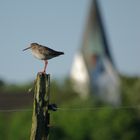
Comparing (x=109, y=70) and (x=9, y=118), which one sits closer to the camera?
(x=9, y=118)

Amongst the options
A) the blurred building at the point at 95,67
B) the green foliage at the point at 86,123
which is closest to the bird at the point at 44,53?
the green foliage at the point at 86,123

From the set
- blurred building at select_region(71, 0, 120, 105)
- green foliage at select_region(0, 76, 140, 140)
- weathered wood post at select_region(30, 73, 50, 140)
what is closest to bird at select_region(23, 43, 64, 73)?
weathered wood post at select_region(30, 73, 50, 140)

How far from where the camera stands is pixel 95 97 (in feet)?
369

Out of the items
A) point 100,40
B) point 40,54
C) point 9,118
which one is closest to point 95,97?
point 9,118

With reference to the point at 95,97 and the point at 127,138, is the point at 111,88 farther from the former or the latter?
the point at 127,138

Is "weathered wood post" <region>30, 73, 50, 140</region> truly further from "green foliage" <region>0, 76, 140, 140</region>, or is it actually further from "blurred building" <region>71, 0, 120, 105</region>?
"blurred building" <region>71, 0, 120, 105</region>

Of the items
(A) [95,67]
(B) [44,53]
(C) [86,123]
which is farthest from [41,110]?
(A) [95,67]

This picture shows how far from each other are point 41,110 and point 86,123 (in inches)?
3341

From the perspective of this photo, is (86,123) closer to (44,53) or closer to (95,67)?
(95,67)

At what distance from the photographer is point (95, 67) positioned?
144m

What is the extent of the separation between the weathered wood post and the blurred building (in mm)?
96307

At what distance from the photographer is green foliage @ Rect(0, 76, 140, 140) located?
88.4 metres

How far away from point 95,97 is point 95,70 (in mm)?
29747

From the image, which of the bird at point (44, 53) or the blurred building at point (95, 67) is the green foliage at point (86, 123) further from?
the bird at point (44, 53)
